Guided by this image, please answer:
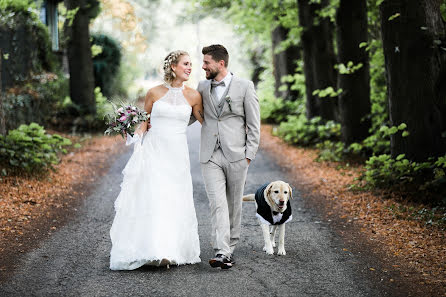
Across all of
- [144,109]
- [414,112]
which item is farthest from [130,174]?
[414,112]

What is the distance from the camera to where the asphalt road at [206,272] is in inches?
210

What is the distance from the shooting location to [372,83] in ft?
48.6

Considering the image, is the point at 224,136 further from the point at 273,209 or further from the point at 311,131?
the point at 311,131

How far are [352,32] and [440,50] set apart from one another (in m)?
4.57

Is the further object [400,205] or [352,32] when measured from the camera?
[352,32]

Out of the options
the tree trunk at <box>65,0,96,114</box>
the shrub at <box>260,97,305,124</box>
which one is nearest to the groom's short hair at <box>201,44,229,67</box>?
the tree trunk at <box>65,0,96,114</box>

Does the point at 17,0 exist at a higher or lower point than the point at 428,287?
higher

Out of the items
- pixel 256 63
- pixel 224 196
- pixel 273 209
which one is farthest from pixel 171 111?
pixel 256 63

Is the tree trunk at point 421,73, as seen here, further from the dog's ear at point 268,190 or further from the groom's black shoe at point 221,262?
the groom's black shoe at point 221,262

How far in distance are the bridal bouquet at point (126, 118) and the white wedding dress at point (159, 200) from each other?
159 mm

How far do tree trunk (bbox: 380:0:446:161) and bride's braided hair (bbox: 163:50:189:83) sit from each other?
16.0 ft

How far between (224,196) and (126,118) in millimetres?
1488

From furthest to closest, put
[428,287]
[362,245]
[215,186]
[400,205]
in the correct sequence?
[400,205], [362,245], [215,186], [428,287]

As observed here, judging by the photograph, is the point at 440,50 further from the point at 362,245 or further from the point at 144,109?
the point at 144,109
